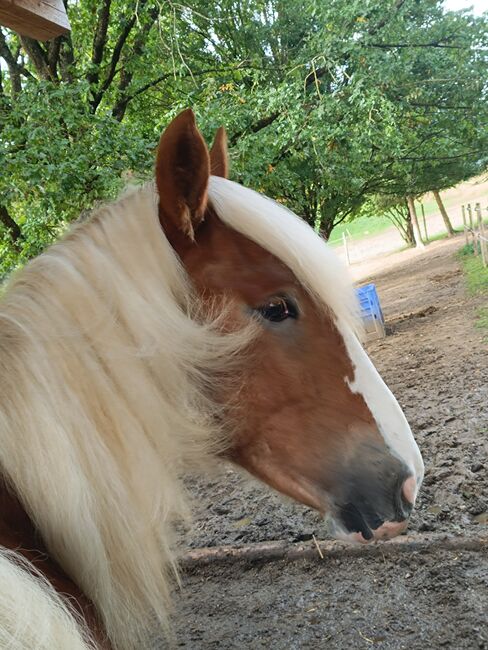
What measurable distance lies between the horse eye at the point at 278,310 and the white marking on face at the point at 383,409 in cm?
15

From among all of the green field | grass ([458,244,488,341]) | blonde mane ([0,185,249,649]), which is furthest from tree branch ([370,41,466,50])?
the green field

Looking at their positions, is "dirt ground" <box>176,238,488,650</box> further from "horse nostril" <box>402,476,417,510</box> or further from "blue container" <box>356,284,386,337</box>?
"blue container" <box>356,284,386,337</box>

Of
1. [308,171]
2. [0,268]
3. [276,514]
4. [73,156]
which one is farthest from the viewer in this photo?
[308,171]

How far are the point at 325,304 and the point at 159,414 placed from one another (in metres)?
0.51

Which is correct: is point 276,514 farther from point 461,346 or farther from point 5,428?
point 461,346

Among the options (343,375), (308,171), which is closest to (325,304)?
(343,375)

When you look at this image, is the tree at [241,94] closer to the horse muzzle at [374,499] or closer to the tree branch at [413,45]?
the tree branch at [413,45]

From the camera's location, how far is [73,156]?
4.03 m

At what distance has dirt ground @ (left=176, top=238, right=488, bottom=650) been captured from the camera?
2029mm

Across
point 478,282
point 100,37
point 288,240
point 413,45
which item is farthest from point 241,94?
point 478,282

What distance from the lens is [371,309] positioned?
25.3 ft

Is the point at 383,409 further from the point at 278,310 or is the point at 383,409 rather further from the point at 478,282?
the point at 478,282

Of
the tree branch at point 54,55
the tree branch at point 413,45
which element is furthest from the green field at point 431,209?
the tree branch at point 54,55

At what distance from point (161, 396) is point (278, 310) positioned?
0.37 m
